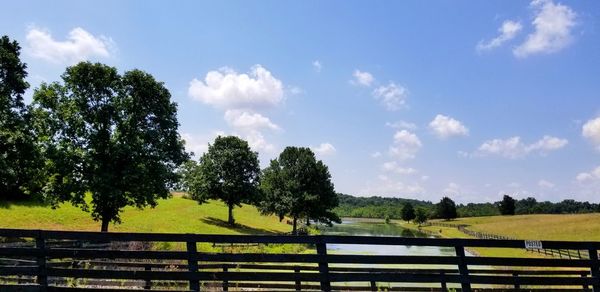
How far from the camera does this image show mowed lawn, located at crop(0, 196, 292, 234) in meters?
49.6

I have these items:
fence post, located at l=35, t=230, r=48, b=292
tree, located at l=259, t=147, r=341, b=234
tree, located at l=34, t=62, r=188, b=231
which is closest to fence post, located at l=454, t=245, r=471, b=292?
fence post, located at l=35, t=230, r=48, b=292

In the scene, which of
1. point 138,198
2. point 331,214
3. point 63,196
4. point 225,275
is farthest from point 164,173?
point 331,214

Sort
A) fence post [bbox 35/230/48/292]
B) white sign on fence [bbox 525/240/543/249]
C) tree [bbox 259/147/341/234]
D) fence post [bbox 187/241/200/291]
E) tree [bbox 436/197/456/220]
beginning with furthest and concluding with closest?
tree [bbox 436/197/456/220] → tree [bbox 259/147/341/234] → white sign on fence [bbox 525/240/543/249] → fence post [bbox 35/230/48/292] → fence post [bbox 187/241/200/291]

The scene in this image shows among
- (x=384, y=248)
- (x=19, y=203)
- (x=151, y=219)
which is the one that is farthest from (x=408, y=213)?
(x=19, y=203)

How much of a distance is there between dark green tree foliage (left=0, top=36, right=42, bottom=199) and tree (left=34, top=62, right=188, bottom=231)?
1.18 m

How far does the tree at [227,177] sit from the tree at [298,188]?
4063mm

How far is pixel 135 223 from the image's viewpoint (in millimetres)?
59000

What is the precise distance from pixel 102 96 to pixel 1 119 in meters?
7.66

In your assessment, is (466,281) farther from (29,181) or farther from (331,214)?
(331,214)

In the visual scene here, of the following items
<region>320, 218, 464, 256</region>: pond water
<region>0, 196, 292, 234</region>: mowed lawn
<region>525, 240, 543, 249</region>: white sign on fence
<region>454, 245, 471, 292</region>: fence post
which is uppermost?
<region>0, 196, 292, 234</region>: mowed lawn

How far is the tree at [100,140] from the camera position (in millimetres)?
38844

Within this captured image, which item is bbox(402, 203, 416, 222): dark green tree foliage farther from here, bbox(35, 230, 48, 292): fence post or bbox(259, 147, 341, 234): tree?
bbox(35, 230, 48, 292): fence post

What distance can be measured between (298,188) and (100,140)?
44.0 m

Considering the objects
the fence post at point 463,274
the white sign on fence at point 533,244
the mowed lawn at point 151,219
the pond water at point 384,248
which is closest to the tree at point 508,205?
the pond water at point 384,248
